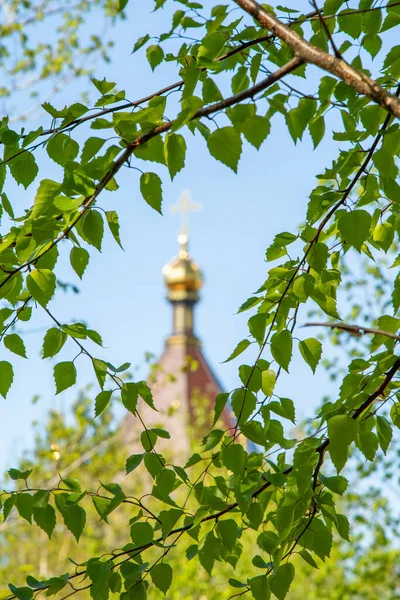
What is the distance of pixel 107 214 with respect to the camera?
4.70 feet

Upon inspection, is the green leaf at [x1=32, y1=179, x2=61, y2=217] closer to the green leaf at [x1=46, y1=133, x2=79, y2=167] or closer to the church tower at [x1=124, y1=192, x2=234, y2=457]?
the green leaf at [x1=46, y1=133, x2=79, y2=167]

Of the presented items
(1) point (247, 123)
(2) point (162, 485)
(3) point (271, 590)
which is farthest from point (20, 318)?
(3) point (271, 590)

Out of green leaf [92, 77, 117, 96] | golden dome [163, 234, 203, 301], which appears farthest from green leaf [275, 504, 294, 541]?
golden dome [163, 234, 203, 301]

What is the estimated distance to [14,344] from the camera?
1476 mm

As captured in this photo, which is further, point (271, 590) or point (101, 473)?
A: point (101, 473)

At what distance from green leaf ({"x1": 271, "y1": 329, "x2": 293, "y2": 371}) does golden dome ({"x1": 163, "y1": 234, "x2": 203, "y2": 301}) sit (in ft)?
74.3

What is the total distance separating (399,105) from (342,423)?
1.62ft

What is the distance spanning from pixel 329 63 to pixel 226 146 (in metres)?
0.18

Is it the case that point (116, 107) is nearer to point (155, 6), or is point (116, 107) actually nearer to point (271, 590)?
point (155, 6)

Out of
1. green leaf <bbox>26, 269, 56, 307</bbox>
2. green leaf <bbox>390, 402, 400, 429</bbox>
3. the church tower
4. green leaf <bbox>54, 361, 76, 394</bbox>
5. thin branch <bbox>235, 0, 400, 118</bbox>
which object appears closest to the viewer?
thin branch <bbox>235, 0, 400, 118</bbox>

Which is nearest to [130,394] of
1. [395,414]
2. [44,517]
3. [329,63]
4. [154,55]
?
[44,517]

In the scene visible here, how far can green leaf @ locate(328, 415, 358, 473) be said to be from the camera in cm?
133

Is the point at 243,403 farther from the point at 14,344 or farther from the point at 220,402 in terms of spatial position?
the point at 14,344

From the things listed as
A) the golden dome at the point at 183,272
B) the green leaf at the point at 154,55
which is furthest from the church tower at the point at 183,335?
the green leaf at the point at 154,55
